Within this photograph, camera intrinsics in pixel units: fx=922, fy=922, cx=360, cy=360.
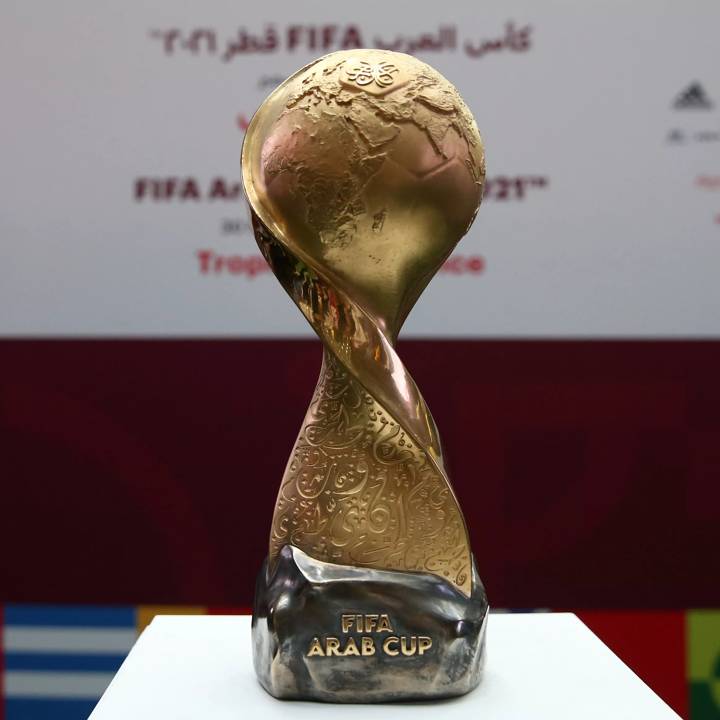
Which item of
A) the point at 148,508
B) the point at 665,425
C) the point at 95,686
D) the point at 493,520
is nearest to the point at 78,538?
the point at 148,508

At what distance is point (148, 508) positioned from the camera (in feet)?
5.24

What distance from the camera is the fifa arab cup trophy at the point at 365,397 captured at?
90 centimetres

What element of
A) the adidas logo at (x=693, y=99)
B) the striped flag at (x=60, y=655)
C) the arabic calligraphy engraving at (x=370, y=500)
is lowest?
the striped flag at (x=60, y=655)

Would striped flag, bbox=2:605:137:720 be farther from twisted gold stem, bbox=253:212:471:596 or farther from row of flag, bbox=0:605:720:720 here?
twisted gold stem, bbox=253:212:471:596

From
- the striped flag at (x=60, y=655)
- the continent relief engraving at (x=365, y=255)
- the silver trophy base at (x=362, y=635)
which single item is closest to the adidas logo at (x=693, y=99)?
the continent relief engraving at (x=365, y=255)

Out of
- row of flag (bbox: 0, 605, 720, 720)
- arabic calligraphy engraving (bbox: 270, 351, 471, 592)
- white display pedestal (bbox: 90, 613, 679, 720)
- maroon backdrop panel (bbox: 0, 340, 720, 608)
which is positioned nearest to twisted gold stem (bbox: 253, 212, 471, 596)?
arabic calligraphy engraving (bbox: 270, 351, 471, 592)

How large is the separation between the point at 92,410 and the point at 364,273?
0.81 metres

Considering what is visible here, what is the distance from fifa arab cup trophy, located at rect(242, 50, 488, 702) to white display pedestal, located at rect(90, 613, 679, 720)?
29 millimetres

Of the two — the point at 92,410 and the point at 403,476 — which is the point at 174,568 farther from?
the point at 403,476

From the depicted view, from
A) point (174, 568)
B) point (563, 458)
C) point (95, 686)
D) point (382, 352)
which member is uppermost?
point (382, 352)

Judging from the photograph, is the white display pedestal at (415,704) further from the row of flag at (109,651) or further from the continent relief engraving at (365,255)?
the row of flag at (109,651)

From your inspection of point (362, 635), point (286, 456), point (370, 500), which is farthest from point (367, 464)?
point (286, 456)

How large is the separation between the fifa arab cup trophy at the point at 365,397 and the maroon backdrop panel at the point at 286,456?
2.02 feet

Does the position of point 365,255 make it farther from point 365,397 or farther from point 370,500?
point 370,500
